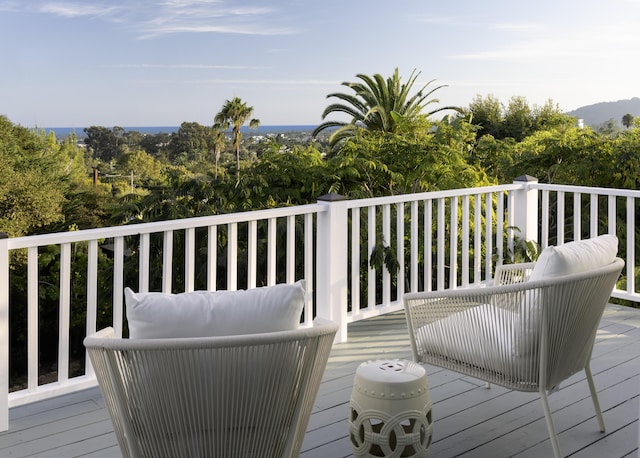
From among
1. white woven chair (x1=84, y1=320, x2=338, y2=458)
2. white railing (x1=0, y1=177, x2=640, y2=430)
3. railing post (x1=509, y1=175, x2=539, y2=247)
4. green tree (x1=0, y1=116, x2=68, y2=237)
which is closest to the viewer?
white woven chair (x1=84, y1=320, x2=338, y2=458)

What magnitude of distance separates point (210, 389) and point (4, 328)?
1.44 m

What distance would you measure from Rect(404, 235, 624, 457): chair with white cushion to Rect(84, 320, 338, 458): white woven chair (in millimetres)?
852

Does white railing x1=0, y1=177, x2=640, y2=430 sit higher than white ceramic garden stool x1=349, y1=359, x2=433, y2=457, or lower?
higher

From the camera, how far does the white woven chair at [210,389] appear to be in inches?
71.2

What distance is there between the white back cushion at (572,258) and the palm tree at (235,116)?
82.0ft

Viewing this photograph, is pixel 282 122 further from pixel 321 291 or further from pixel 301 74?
pixel 321 291

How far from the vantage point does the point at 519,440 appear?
281cm

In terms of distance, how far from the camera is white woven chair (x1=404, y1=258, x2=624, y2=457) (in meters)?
2.46

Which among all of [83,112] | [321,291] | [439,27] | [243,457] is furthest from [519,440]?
[83,112]

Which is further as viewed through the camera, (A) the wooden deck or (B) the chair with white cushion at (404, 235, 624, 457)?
(A) the wooden deck

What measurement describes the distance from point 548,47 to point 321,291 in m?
21.9

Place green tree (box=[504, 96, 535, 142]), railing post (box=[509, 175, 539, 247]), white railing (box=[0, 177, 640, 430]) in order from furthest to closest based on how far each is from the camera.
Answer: green tree (box=[504, 96, 535, 142]) < railing post (box=[509, 175, 539, 247]) < white railing (box=[0, 177, 640, 430])

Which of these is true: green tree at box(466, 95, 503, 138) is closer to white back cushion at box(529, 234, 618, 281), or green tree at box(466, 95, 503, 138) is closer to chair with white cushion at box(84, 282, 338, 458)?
white back cushion at box(529, 234, 618, 281)

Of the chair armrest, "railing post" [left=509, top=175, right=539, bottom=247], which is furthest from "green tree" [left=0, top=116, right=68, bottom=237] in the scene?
the chair armrest
